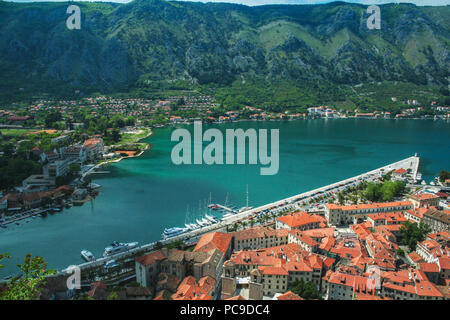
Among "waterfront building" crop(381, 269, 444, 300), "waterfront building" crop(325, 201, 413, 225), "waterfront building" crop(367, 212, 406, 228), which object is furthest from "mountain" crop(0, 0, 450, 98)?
"waterfront building" crop(381, 269, 444, 300)

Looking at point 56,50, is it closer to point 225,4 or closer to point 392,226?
point 225,4

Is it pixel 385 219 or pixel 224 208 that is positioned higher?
pixel 385 219

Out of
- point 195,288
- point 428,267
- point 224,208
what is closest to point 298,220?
point 224,208

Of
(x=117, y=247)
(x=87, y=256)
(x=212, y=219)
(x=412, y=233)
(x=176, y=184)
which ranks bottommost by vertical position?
(x=87, y=256)

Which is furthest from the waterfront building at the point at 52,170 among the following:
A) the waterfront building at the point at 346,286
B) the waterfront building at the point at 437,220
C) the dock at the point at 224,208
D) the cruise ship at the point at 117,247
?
the waterfront building at the point at 437,220

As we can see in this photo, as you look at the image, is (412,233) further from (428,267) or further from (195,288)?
(195,288)

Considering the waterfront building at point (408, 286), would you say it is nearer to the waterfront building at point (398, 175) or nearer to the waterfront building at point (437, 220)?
the waterfront building at point (437, 220)

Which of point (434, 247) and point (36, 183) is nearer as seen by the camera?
point (434, 247)

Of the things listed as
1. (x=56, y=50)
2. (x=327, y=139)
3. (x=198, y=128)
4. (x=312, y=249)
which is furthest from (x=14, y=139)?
(x=56, y=50)
